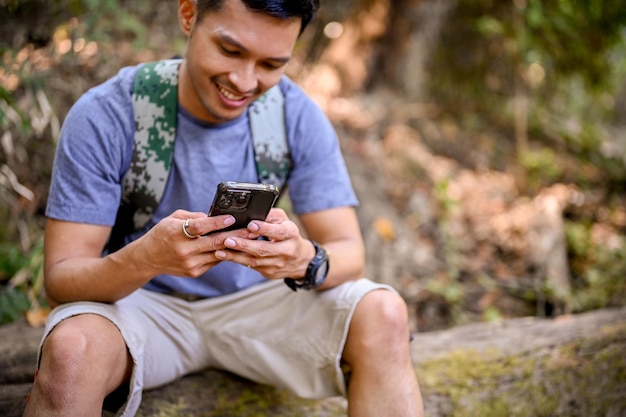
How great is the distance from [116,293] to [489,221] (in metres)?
4.31

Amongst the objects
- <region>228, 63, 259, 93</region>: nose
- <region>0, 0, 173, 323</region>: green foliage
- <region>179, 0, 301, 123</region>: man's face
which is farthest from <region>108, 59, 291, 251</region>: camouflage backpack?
<region>0, 0, 173, 323</region>: green foliage

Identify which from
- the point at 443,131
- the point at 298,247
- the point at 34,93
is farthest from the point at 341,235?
the point at 443,131

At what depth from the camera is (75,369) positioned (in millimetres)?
1804

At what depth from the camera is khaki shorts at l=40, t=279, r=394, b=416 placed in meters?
2.21

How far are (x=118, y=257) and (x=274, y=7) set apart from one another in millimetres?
1085

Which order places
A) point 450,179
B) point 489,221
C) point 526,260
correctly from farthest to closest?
point 450,179 → point 489,221 → point 526,260

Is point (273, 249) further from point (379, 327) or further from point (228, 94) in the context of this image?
point (228, 94)

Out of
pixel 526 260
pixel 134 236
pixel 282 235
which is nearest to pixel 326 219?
pixel 282 235

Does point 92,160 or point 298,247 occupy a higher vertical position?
point 92,160

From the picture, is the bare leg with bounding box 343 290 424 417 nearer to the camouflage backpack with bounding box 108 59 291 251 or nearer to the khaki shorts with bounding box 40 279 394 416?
the khaki shorts with bounding box 40 279 394 416

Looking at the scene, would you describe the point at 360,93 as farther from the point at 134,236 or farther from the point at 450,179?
the point at 134,236

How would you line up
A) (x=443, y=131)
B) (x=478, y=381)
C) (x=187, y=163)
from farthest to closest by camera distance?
(x=443, y=131)
(x=478, y=381)
(x=187, y=163)

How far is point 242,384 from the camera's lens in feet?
8.45

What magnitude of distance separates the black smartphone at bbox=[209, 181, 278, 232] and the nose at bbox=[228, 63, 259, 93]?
1.84 feet
